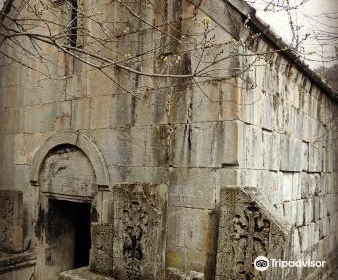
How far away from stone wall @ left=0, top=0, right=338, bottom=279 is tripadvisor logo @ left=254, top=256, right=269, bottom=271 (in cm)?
62

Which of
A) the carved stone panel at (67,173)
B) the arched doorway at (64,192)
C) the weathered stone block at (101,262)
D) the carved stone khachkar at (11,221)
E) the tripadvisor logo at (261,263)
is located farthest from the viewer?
the carved stone khachkar at (11,221)

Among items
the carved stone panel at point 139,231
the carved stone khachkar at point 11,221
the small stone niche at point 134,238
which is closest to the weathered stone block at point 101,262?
the small stone niche at point 134,238

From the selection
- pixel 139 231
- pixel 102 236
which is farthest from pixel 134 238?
pixel 102 236

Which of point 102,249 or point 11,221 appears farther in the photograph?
point 11,221

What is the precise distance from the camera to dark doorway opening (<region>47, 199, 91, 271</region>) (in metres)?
5.80

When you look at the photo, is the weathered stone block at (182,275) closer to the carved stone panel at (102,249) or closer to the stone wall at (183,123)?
the stone wall at (183,123)

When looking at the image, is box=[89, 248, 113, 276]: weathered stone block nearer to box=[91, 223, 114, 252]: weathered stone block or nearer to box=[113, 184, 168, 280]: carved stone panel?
box=[91, 223, 114, 252]: weathered stone block

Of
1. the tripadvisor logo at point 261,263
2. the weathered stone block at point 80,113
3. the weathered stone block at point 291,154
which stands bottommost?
the tripadvisor logo at point 261,263

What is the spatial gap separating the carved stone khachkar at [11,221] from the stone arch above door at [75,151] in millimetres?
380

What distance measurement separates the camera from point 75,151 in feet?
17.6

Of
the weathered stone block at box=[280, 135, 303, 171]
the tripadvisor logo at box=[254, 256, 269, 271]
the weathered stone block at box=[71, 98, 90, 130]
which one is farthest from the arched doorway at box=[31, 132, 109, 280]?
the weathered stone block at box=[280, 135, 303, 171]

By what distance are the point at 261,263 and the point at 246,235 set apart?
28 cm

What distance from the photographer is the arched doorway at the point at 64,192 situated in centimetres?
507

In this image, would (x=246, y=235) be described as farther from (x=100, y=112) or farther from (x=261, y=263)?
(x=100, y=112)
